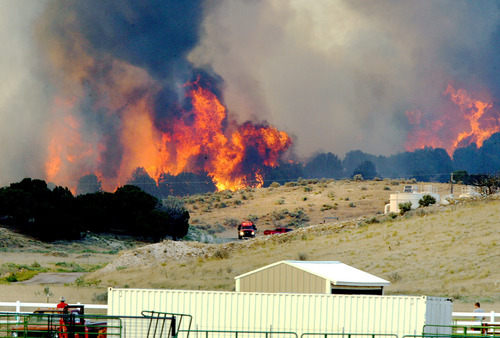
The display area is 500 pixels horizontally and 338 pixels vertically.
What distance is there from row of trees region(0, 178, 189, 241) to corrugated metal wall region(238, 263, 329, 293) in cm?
5988

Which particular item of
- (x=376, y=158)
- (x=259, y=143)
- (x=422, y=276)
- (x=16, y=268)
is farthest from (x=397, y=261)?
(x=376, y=158)

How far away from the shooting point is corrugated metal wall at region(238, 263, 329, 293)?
2875 cm

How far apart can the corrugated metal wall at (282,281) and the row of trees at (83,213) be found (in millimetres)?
59876

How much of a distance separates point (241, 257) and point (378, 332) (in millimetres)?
46293

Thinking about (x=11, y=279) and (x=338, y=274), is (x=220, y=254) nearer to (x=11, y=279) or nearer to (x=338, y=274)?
(x=11, y=279)

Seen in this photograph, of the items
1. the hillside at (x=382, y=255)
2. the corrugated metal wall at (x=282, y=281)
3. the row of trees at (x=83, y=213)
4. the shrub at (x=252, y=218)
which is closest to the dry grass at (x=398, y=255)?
the hillside at (x=382, y=255)

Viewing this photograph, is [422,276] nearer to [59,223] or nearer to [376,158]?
[59,223]

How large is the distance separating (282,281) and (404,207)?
57206mm

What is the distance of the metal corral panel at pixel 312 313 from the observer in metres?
23.1

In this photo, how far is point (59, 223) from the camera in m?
87.4

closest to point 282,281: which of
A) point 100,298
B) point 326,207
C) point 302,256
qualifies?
point 100,298

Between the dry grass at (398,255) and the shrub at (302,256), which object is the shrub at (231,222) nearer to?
the dry grass at (398,255)

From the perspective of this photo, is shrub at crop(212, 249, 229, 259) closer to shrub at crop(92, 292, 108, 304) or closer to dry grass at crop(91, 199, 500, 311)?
dry grass at crop(91, 199, 500, 311)

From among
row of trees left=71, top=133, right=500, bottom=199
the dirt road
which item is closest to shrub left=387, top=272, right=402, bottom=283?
the dirt road
